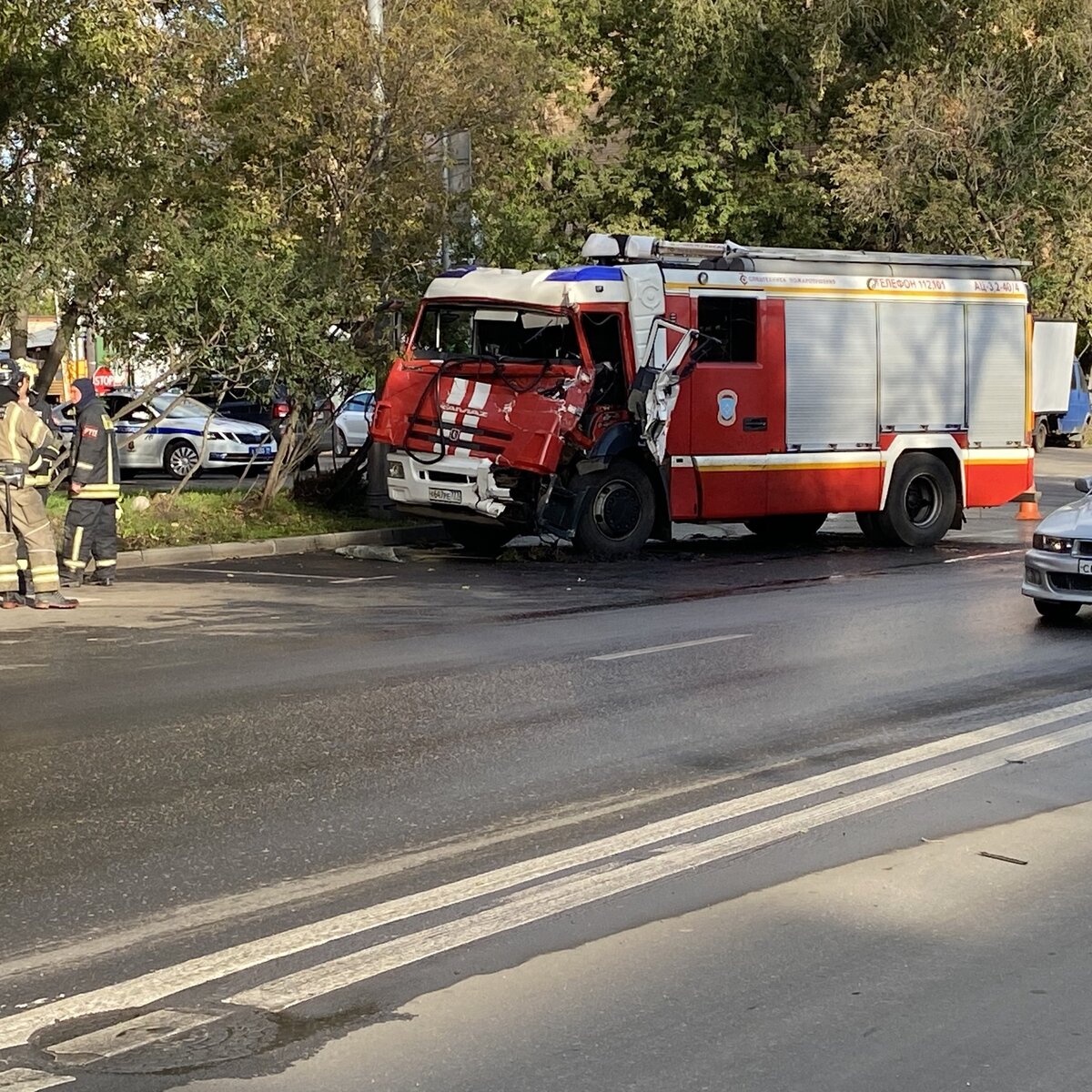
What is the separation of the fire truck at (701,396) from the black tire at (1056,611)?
520 cm

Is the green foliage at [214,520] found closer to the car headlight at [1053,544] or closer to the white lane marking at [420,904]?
the car headlight at [1053,544]

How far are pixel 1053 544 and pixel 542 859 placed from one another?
22.7 feet

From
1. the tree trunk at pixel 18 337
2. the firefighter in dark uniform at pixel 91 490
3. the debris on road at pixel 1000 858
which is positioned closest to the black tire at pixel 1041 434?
the tree trunk at pixel 18 337

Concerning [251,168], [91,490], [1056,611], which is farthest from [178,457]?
[1056,611]

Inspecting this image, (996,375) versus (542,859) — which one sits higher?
(996,375)

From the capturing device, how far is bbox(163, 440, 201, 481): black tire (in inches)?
1080

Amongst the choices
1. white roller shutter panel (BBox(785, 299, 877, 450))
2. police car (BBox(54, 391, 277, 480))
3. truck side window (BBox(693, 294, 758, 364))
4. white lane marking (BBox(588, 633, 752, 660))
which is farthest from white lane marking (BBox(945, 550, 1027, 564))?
police car (BBox(54, 391, 277, 480))

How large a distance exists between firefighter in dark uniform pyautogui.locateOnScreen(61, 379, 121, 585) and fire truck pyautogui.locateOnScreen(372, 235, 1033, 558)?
3.15 m

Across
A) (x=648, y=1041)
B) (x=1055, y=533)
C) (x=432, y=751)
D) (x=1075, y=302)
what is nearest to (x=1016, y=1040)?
(x=648, y=1041)

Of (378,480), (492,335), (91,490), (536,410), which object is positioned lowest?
(378,480)

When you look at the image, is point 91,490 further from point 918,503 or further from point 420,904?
point 420,904

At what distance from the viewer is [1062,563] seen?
11.5 meters

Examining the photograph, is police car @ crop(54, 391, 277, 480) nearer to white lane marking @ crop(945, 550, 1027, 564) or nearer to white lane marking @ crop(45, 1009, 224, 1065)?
white lane marking @ crop(945, 550, 1027, 564)

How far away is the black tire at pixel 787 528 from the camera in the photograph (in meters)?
19.0
